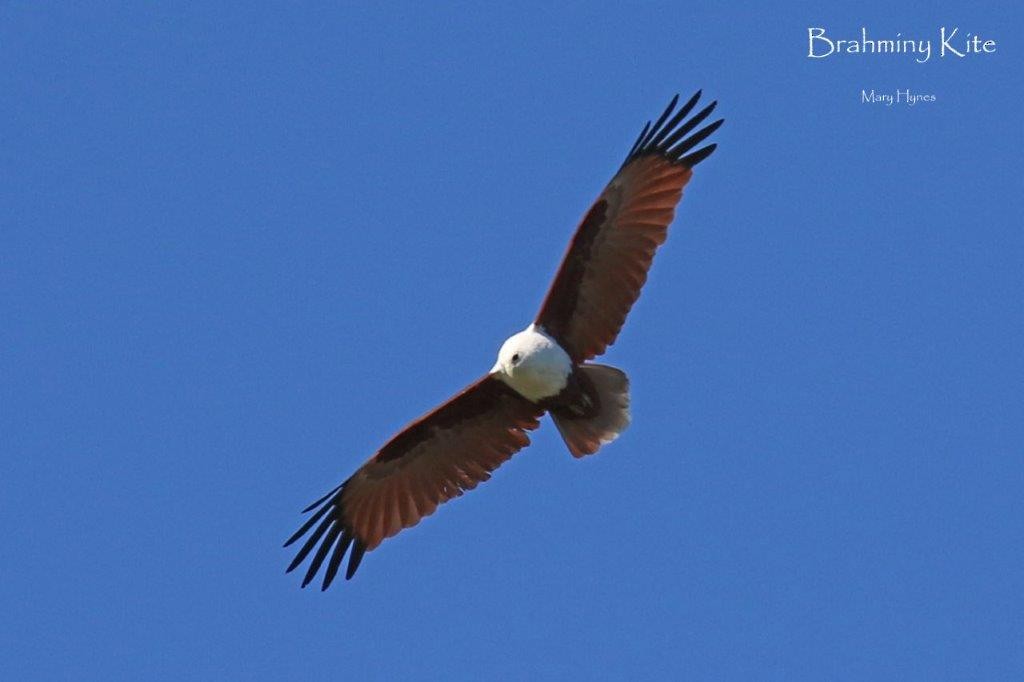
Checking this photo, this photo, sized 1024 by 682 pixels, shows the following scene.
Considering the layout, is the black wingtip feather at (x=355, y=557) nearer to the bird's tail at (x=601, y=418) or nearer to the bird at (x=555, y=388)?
the bird at (x=555, y=388)

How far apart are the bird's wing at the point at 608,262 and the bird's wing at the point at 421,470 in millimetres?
644

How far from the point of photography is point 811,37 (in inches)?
668

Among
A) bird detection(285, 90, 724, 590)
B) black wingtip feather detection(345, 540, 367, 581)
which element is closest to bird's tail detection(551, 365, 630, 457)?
bird detection(285, 90, 724, 590)

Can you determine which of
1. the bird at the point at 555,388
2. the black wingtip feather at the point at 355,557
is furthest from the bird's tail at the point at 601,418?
the black wingtip feather at the point at 355,557

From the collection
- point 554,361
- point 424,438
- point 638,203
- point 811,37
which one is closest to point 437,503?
point 424,438

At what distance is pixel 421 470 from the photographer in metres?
15.4

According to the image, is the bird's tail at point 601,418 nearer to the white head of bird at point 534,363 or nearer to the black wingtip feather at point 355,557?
the white head of bird at point 534,363

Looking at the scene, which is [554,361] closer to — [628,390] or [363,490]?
[628,390]

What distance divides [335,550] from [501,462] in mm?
1399

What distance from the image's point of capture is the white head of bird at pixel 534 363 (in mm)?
14547

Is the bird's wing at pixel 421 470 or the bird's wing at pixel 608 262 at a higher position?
the bird's wing at pixel 608 262

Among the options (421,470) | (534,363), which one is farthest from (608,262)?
(421,470)

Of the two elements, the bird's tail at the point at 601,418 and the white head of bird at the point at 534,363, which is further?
the bird's tail at the point at 601,418

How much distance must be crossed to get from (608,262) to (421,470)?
2037mm
